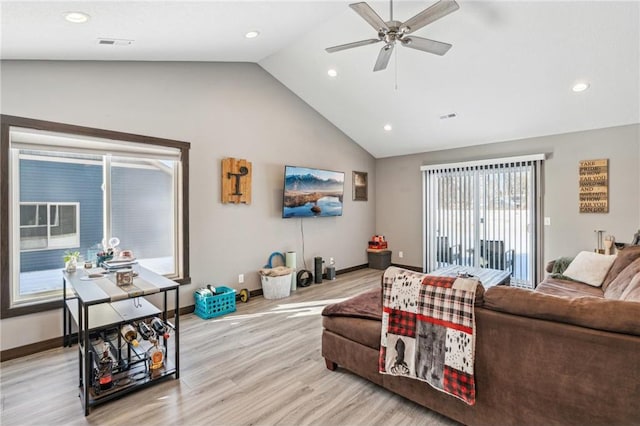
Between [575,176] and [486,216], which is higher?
[575,176]

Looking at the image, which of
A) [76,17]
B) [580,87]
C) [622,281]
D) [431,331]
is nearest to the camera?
[431,331]

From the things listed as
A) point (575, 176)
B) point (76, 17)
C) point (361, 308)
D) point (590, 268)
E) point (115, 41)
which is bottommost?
point (361, 308)

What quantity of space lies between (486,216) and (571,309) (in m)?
4.29

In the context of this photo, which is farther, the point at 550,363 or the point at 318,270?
the point at 318,270

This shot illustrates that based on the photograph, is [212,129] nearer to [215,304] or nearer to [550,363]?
[215,304]

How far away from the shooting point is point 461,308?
1.73 metres

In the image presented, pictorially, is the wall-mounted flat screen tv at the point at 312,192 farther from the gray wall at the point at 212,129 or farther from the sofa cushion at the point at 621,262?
the sofa cushion at the point at 621,262

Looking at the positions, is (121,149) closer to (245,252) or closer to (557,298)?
Result: (245,252)

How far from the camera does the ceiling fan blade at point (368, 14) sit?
2250 millimetres

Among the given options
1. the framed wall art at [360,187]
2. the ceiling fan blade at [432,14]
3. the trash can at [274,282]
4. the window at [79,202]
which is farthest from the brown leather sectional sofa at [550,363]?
the framed wall art at [360,187]

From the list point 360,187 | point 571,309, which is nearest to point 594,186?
point 360,187

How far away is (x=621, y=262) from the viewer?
322 centimetres

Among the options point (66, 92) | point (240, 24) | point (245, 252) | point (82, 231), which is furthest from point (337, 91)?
point (82, 231)

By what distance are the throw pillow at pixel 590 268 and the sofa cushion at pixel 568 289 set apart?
0.07 meters
